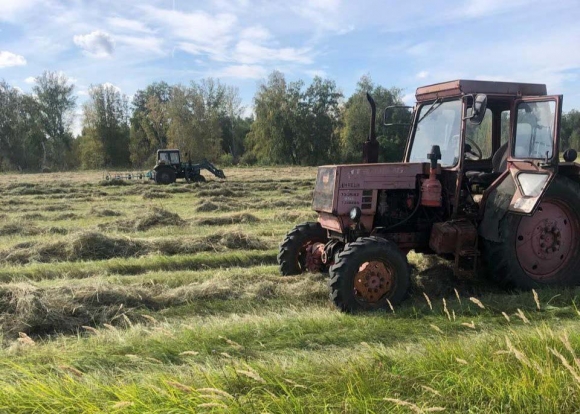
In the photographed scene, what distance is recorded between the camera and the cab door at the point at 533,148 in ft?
19.5

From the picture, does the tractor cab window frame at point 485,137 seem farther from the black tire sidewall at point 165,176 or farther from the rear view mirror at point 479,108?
the black tire sidewall at point 165,176

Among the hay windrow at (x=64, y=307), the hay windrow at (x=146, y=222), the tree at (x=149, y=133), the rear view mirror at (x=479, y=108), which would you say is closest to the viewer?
the hay windrow at (x=64, y=307)

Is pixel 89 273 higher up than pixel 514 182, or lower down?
lower down

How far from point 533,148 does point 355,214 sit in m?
2.40

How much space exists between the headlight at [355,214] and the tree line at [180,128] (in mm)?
45396

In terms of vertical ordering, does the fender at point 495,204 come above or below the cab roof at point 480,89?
below

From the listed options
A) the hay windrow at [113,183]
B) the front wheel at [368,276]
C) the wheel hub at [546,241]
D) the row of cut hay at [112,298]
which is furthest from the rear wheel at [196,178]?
the front wheel at [368,276]

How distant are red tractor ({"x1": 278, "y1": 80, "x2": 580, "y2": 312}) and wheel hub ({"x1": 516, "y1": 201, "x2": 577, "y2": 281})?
13 millimetres

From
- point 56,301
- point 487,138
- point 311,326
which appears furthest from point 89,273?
point 487,138

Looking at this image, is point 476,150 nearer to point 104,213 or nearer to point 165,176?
point 104,213

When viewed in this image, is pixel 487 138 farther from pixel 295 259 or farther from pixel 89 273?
pixel 89 273

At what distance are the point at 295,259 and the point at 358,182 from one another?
1.53 m

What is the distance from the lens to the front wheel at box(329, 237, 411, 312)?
17.8 ft

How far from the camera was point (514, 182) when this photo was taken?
6.17 meters
